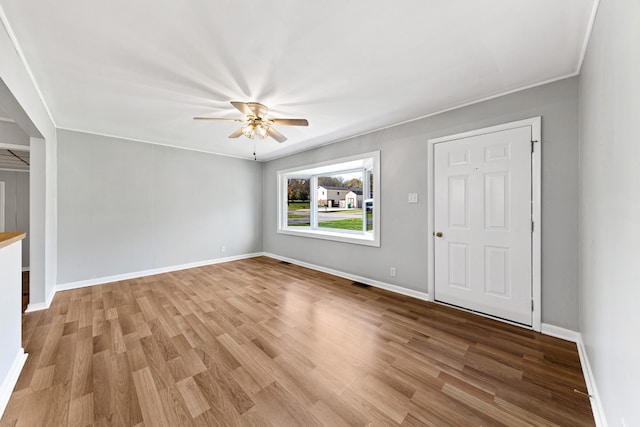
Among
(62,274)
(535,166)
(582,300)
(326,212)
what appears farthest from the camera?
(326,212)

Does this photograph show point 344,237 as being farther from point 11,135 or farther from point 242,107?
point 11,135

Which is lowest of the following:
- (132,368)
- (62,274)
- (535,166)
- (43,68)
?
(132,368)

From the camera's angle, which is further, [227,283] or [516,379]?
[227,283]

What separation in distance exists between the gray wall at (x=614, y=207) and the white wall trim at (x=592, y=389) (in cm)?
7

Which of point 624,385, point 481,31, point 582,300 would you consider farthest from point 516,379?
point 481,31

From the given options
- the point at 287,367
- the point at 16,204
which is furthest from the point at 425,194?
the point at 16,204

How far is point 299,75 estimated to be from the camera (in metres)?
2.18

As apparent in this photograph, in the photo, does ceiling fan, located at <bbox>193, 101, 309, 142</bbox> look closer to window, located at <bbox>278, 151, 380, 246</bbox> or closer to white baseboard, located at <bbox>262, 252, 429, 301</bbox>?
window, located at <bbox>278, 151, 380, 246</bbox>

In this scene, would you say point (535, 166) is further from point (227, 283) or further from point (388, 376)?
point (227, 283)

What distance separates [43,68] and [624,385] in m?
4.28

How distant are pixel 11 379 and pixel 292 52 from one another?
3019 millimetres

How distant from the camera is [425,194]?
10.3 feet

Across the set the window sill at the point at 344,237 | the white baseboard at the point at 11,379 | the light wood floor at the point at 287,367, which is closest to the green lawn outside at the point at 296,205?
the window sill at the point at 344,237

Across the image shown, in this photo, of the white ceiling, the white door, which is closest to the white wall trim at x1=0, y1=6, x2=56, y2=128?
the white ceiling
